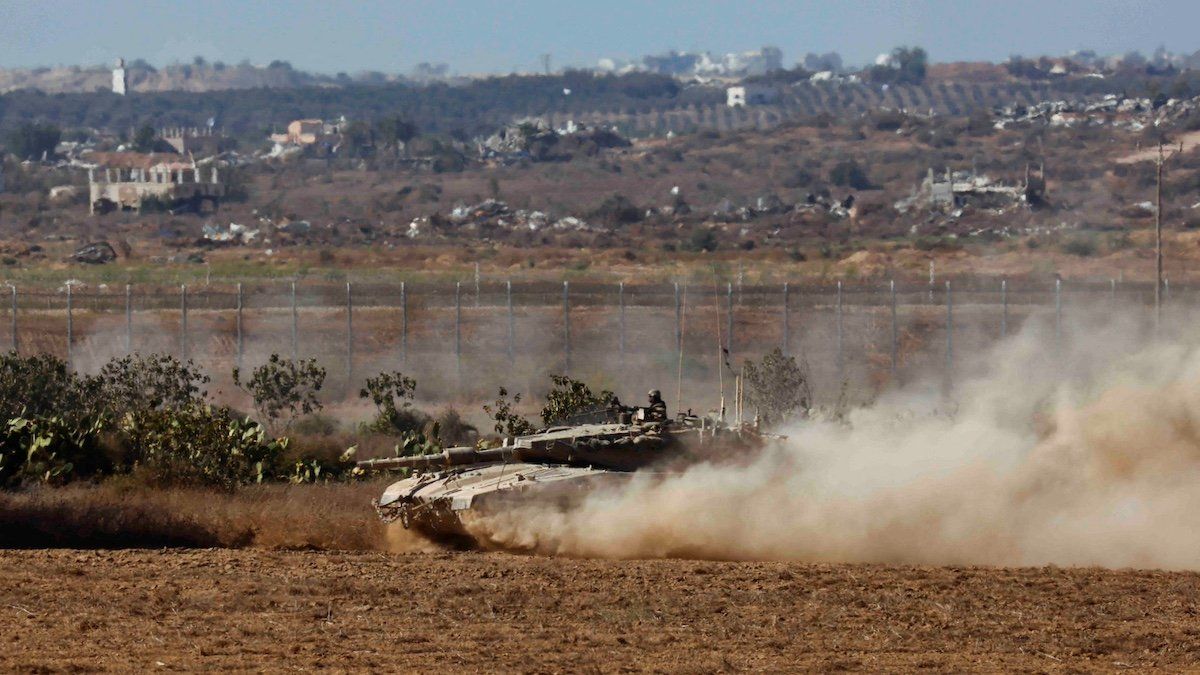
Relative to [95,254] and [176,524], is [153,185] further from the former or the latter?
[176,524]

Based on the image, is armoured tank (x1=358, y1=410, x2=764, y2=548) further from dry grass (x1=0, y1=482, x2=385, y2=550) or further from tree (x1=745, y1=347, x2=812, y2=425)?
tree (x1=745, y1=347, x2=812, y2=425)

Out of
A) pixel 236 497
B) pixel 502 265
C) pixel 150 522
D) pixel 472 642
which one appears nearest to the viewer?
pixel 472 642

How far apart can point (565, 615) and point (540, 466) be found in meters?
6.20

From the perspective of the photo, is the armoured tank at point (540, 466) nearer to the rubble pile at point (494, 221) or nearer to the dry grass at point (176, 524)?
the dry grass at point (176, 524)

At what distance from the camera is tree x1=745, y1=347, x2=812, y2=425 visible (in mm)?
34094

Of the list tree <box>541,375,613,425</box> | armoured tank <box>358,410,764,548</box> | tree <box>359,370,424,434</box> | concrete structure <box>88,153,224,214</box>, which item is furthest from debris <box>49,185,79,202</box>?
armoured tank <box>358,410,764,548</box>

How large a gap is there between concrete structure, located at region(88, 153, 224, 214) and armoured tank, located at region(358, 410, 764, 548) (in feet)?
346

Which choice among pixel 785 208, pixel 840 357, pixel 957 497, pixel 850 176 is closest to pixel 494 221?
pixel 785 208

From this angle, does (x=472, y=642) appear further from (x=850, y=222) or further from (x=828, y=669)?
(x=850, y=222)

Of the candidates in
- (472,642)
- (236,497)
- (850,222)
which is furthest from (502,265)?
(472,642)

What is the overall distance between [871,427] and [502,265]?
57199 millimetres

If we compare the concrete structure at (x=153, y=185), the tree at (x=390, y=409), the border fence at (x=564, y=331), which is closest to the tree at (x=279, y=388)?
the tree at (x=390, y=409)

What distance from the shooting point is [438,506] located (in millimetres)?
22312

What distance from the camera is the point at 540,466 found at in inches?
910
